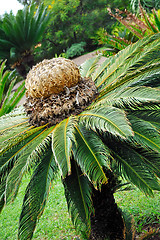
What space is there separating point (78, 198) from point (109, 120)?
64 cm

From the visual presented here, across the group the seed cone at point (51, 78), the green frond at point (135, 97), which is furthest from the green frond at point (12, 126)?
the green frond at point (135, 97)

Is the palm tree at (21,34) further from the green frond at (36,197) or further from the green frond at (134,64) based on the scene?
the green frond at (36,197)

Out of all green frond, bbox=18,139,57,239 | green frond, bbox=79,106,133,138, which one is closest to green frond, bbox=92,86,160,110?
green frond, bbox=79,106,133,138

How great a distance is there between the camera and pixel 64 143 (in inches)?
67.2

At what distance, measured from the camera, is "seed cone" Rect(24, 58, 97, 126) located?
2.13 metres

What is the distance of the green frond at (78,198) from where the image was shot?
175cm

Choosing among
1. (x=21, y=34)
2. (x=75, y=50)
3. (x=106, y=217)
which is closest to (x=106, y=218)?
(x=106, y=217)

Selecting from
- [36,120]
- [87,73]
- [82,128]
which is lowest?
[82,128]

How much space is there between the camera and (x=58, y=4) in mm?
22062

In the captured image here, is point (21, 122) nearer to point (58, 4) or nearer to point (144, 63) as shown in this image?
point (144, 63)

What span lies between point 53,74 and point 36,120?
459mm

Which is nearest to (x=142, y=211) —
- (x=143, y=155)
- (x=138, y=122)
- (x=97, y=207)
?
(x=97, y=207)

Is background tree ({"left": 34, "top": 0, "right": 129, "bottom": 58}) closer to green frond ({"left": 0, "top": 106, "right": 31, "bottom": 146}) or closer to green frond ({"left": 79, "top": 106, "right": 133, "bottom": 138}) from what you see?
green frond ({"left": 0, "top": 106, "right": 31, "bottom": 146})

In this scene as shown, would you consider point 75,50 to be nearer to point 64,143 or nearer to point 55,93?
point 55,93
